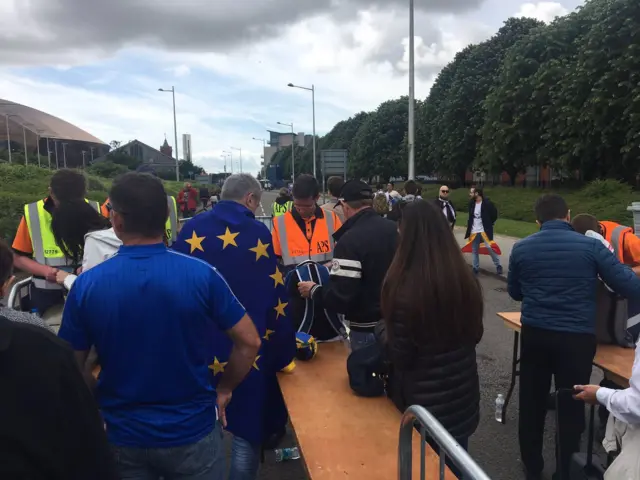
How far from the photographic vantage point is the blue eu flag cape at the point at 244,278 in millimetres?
2947

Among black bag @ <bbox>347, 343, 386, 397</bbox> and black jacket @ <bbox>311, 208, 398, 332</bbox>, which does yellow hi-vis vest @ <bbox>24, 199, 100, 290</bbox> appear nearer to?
black jacket @ <bbox>311, 208, 398, 332</bbox>

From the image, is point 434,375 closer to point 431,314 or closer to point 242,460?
point 431,314

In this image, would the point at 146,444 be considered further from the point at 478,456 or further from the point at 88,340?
the point at 478,456

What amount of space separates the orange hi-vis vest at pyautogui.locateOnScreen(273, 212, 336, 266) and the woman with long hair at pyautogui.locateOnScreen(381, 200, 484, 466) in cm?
154

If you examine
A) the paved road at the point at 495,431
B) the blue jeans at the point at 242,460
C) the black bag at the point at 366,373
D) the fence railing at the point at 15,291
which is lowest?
the paved road at the point at 495,431

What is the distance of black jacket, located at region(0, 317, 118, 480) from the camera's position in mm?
1226

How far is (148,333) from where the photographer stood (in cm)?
196

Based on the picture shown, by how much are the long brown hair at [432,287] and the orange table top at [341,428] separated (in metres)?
0.58

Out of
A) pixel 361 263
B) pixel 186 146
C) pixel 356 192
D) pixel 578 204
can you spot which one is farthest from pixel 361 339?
pixel 186 146

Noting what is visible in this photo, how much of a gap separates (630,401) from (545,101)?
30.4m

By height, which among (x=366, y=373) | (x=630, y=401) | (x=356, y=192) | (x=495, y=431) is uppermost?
(x=356, y=192)

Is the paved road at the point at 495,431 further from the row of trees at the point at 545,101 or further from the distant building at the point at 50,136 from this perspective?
the distant building at the point at 50,136

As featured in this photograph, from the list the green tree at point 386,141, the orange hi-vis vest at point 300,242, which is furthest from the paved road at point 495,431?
the green tree at point 386,141

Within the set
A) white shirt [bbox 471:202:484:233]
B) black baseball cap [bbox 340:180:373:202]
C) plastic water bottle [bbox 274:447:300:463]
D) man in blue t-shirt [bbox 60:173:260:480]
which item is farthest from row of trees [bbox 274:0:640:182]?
man in blue t-shirt [bbox 60:173:260:480]
